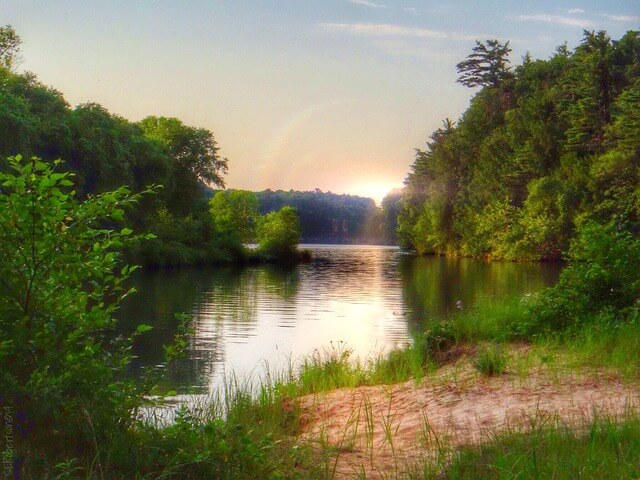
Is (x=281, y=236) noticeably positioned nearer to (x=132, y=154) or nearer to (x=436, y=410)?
(x=132, y=154)

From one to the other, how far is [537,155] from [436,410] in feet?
206

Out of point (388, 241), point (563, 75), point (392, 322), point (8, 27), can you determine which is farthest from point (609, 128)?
point (388, 241)

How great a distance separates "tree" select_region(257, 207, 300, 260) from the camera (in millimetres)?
85500

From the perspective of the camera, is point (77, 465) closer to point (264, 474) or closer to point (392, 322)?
point (264, 474)

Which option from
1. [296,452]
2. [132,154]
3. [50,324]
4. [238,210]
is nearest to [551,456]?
[296,452]

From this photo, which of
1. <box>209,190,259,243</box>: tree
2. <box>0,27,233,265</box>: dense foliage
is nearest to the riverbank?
<box>0,27,233,265</box>: dense foliage

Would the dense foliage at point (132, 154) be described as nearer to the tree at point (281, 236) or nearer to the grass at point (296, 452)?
the tree at point (281, 236)

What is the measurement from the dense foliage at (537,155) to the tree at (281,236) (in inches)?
635

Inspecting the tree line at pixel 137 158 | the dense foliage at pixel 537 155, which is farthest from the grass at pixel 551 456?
the dense foliage at pixel 537 155

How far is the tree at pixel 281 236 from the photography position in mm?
85500

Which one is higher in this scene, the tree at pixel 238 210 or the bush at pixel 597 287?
the tree at pixel 238 210

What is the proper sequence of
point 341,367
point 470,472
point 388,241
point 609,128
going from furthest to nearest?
point 388,241 < point 609,128 < point 341,367 < point 470,472

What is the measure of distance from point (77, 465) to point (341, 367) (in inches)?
329

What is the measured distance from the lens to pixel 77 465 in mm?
6383
